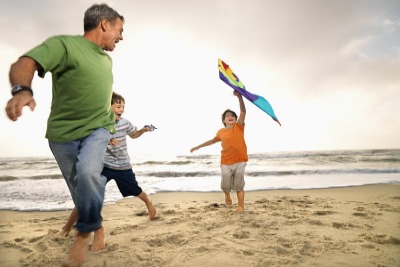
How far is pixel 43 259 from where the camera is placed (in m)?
2.62

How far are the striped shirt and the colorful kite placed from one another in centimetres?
186

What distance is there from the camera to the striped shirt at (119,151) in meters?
3.79

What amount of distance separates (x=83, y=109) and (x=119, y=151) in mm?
1897

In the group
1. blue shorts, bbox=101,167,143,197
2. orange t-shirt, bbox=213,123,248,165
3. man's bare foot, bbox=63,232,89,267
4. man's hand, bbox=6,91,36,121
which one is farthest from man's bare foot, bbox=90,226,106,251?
orange t-shirt, bbox=213,123,248,165

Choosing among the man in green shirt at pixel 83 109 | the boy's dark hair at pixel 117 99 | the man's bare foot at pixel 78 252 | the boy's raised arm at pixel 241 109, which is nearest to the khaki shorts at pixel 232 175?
the boy's raised arm at pixel 241 109

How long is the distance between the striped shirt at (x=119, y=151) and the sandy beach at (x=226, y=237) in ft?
2.97

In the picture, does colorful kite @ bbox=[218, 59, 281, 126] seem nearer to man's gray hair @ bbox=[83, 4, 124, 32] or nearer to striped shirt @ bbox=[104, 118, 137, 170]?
striped shirt @ bbox=[104, 118, 137, 170]

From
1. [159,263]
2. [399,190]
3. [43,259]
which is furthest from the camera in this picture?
[399,190]

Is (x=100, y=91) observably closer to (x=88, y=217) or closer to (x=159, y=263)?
(x=88, y=217)

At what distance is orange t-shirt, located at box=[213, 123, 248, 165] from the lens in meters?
5.00

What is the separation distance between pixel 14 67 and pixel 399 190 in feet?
27.9

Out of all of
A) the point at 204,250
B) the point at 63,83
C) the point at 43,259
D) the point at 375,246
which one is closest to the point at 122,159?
the point at 43,259

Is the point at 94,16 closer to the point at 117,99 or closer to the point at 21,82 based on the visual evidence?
the point at 21,82

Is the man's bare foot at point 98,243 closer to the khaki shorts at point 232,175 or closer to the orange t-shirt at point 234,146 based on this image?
the khaki shorts at point 232,175
